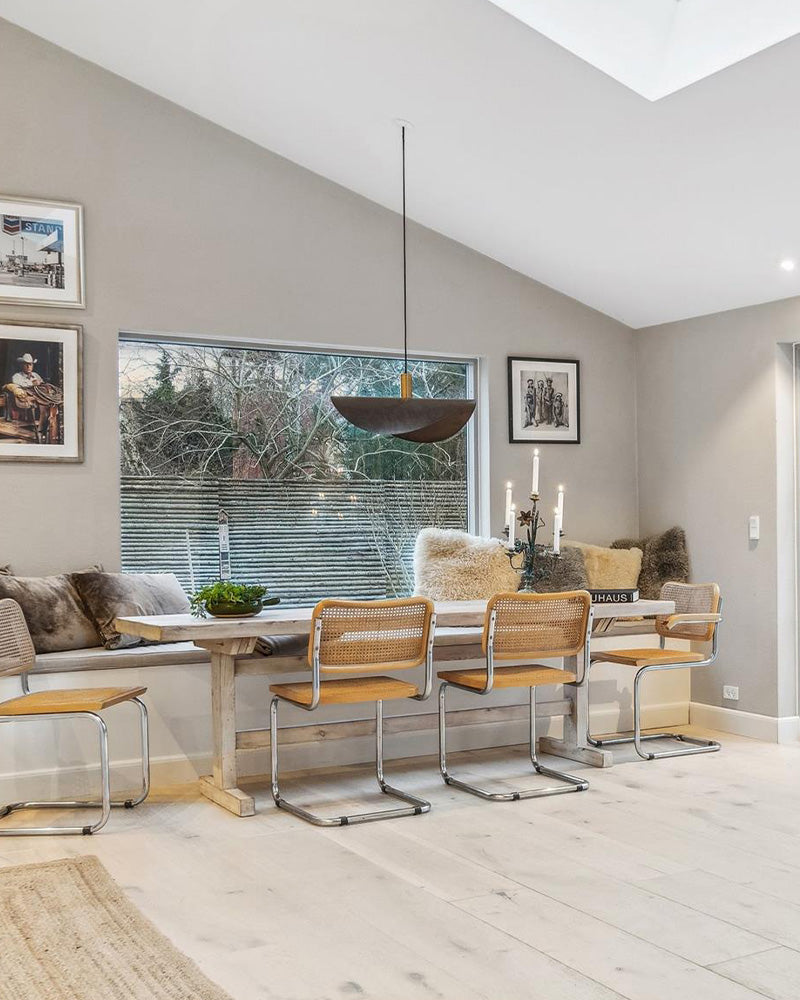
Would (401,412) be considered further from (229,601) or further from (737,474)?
(737,474)

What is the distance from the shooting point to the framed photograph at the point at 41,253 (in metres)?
4.84

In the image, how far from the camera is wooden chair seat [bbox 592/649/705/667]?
17.0ft

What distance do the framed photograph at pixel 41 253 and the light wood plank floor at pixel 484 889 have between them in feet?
7.55

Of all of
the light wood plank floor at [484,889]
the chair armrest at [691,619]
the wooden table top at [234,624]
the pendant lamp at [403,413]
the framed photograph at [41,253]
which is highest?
the framed photograph at [41,253]

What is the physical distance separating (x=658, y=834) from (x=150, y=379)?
315 cm

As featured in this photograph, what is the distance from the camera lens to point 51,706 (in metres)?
3.83

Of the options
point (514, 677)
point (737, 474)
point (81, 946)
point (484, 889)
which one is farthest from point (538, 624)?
point (81, 946)

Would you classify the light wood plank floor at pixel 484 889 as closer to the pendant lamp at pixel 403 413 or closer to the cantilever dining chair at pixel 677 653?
the cantilever dining chair at pixel 677 653

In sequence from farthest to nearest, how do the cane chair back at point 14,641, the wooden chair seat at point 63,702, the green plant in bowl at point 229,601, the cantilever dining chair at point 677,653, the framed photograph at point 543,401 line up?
the framed photograph at point 543,401 < the cantilever dining chair at point 677,653 < the green plant in bowl at point 229,601 < the cane chair back at point 14,641 < the wooden chair seat at point 63,702

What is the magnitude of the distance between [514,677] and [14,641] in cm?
200

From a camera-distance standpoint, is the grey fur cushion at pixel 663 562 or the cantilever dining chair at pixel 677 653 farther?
the grey fur cushion at pixel 663 562

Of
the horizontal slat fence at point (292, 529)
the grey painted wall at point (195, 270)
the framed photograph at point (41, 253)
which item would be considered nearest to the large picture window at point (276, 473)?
the horizontal slat fence at point (292, 529)

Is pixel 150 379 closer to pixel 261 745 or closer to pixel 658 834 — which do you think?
pixel 261 745

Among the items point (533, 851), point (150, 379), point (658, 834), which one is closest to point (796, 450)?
point (658, 834)
